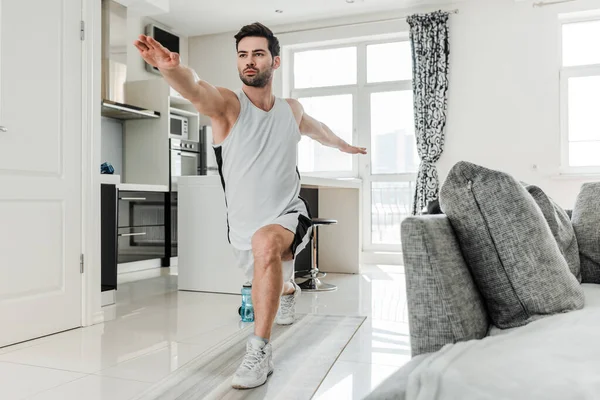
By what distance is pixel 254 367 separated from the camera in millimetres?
1922

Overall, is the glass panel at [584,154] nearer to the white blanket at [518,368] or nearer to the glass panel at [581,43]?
the glass panel at [581,43]

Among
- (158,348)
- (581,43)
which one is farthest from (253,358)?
(581,43)

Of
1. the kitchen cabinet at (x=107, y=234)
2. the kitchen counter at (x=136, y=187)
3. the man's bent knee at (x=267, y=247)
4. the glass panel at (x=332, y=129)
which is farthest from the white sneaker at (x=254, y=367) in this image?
the glass panel at (x=332, y=129)

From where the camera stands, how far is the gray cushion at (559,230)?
165 centimetres

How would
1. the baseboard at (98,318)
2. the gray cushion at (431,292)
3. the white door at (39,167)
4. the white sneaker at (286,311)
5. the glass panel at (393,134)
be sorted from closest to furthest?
the gray cushion at (431,292)
the white door at (39,167)
the white sneaker at (286,311)
the baseboard at (98,318)
the glass panel at (393,134)

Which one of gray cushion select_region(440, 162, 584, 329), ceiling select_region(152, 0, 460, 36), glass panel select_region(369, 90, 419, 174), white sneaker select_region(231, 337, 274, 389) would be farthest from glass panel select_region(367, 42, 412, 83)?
gray cushion select_region(440, 162, 584, 329)

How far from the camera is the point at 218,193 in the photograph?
395cm

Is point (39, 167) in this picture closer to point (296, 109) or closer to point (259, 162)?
point (259, 162)

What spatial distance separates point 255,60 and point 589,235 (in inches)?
63.8

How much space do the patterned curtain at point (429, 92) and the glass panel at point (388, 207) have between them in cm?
40

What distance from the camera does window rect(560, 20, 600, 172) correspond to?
5.44 metres

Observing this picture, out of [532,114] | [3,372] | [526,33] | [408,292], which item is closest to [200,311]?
[3,372]

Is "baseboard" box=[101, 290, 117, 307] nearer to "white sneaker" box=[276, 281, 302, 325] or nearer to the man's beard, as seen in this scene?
"white sneaker" box=[276, 281, 302, 325]

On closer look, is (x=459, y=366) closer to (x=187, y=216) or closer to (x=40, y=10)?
(x=40, y=10)
